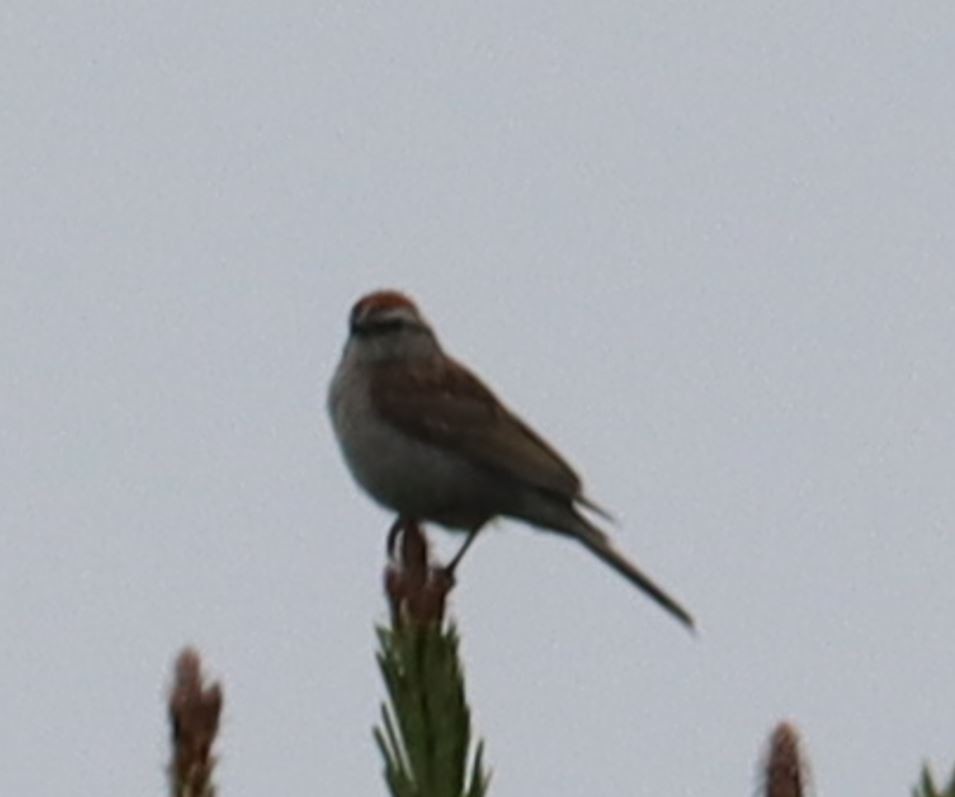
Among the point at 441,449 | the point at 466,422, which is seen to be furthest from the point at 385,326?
the point at 441,449

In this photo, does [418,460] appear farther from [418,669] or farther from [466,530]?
[418,669]

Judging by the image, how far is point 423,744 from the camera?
9.00ft

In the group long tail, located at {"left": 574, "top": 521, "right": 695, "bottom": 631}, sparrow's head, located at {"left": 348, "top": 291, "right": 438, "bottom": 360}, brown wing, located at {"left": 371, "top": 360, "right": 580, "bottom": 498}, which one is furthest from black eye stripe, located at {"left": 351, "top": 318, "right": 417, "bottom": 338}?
long tail, located at {"left": 574, "top": 521, "right": 695, "bottom": 631}

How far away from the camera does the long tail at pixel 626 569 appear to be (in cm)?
701

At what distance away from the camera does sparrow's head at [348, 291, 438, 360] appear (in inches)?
345

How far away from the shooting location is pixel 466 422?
335 inches

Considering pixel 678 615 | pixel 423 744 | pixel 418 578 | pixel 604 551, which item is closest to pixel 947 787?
pixel 423 744

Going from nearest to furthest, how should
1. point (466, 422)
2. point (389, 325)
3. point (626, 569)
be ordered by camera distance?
1. point (626, 569)
2. point (466, 422)
3. point (389, 325)

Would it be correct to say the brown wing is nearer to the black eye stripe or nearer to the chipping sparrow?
the chipping sparrow

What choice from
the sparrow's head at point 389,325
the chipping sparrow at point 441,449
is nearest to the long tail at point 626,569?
the chipping sparrow at point 441,449

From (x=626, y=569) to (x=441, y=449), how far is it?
100 cm

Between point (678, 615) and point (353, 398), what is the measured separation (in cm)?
184

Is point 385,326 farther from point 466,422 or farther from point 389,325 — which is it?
point 466,422

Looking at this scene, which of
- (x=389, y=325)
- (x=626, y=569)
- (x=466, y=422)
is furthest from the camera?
(x=389, y=325)
